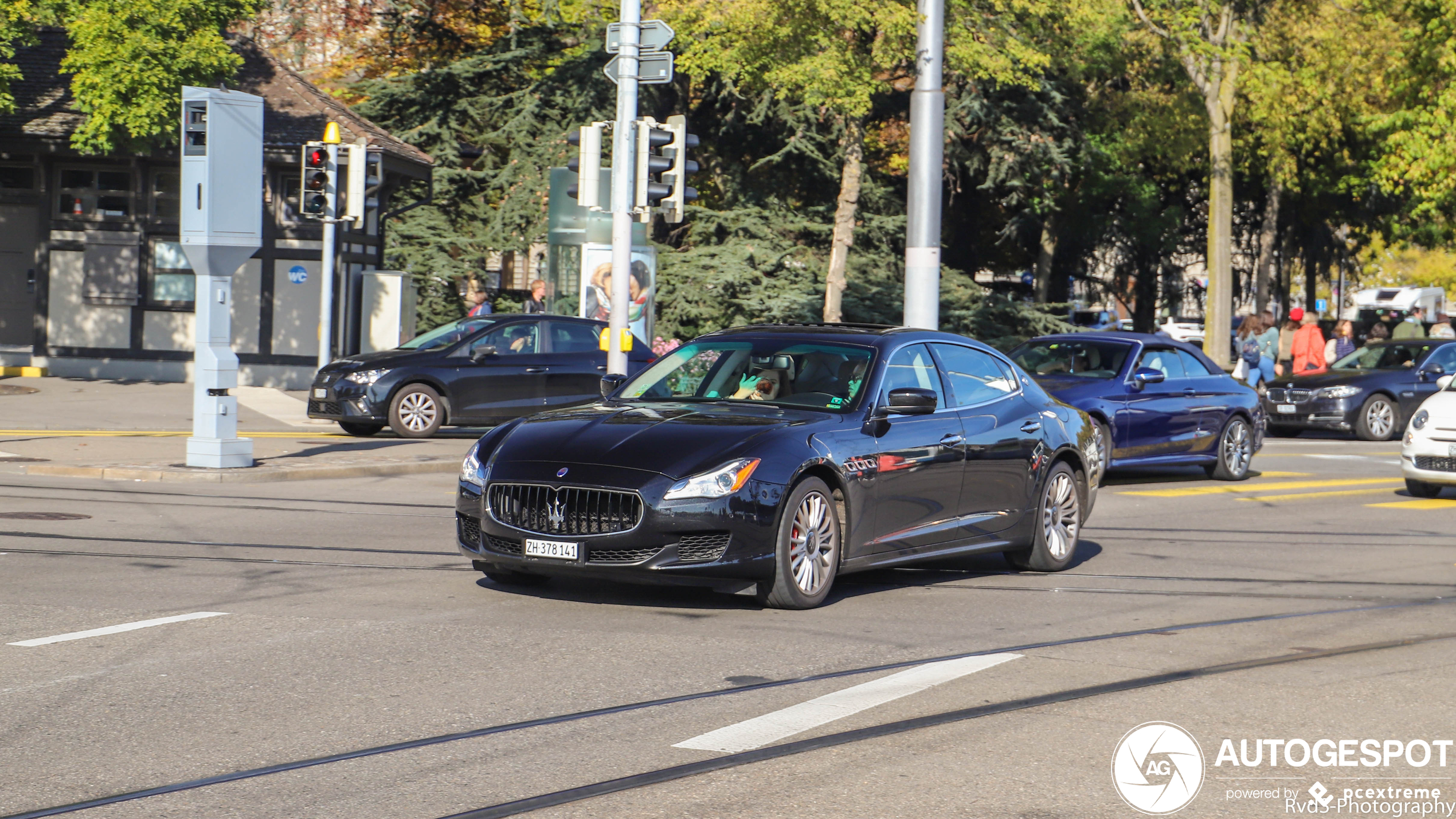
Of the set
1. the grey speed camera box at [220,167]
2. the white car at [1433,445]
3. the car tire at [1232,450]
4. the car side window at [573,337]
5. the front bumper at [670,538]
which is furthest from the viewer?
the car side window at [573,337]

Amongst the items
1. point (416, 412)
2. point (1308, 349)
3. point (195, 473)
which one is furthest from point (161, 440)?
point (1308, 349)

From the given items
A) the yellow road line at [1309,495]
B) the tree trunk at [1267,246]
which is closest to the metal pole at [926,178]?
the yellow road line at [1309,495]

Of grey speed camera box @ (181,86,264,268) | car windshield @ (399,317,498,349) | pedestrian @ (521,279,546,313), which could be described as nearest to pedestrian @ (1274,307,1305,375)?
pedestrian @ (521,279,546,313)

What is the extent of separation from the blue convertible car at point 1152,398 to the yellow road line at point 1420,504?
2004mm

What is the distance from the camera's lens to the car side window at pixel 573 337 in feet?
68.2

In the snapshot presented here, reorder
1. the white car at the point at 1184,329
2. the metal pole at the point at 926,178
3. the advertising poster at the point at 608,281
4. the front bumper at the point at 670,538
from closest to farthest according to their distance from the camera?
the front bumper at the point at 670,538 < the metal pole at the point at 926,178 < the advertising poster at the point at 608,281 < the white car at the point at 1184,329

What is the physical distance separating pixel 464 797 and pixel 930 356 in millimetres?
5491

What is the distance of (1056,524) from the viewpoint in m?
10.5

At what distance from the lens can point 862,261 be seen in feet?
119

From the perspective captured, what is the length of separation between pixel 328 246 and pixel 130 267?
8.58 m

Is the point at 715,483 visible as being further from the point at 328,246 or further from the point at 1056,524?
the point at 328,246

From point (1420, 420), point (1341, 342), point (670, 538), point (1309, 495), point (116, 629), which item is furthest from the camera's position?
point (1341, 342)

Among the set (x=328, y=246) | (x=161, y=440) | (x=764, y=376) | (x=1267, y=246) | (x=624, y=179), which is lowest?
(x=161, y=440)

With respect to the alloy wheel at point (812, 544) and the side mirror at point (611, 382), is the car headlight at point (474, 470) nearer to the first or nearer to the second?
the side mirror at point (611, 382)
